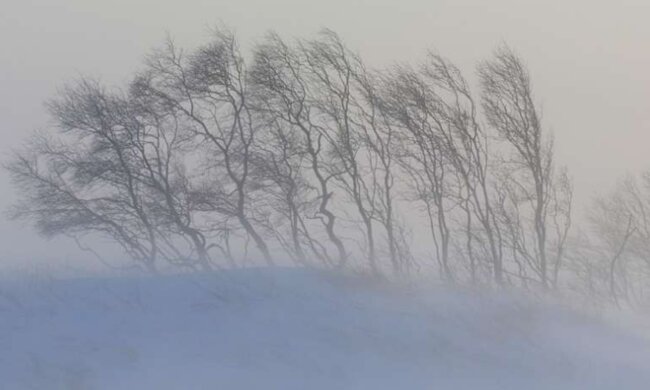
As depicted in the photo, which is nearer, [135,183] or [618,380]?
[618,380]

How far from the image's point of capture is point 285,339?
19.4 m

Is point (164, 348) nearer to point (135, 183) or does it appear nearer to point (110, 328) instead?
point (110, 328)

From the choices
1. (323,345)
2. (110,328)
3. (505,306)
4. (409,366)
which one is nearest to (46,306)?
(110,328)

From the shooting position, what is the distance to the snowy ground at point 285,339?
17.5 meters

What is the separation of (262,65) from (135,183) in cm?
504

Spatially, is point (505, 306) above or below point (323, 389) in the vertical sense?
above

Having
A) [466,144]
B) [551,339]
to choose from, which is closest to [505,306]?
[551,339]

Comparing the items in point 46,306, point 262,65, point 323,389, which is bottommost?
point 323,389

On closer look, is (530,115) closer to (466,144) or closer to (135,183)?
(466,144)

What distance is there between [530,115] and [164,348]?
18925mm

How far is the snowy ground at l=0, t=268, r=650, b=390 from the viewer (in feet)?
57.6

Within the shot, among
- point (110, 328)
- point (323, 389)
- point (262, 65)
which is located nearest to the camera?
point (323, 389)

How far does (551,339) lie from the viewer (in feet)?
73.2

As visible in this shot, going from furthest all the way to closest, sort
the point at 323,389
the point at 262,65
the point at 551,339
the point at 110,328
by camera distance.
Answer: the point at 262,65 < the point at 551,339 < the point at 110,328 < the point at 323,389
